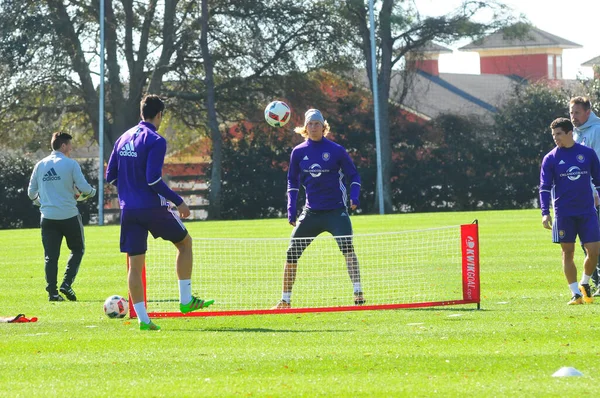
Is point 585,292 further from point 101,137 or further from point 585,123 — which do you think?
point 101,137

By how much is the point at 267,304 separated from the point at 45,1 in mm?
34543

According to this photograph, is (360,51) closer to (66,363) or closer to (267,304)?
(267,304)

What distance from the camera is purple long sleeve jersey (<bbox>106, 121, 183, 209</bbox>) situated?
10406 millimetres

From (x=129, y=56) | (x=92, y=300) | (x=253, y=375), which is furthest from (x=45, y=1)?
(x=253, y=375)

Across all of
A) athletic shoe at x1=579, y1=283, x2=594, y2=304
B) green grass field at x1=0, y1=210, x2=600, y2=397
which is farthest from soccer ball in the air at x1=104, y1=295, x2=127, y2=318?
athletic shoe at x1=579, y1=283, x2=594, y2=304

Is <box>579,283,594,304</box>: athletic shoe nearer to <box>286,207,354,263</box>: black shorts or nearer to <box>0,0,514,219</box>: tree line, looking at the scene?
<box>286,207,354,263</box>: black shorts

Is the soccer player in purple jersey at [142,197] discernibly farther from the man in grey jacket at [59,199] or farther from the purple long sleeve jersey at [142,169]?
the man in grey jacket at [59,199]

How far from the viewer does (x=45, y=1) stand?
147 feet

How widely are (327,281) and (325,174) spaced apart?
110 inches

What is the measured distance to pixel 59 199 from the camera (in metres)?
14.4

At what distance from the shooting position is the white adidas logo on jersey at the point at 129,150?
10.5 m

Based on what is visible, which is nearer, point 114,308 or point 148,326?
point 148,326

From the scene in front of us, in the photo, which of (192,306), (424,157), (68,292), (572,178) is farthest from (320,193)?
(424,157)

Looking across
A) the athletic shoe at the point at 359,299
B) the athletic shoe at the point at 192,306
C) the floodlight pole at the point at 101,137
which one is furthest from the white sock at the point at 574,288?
the floodlight pole at the point at 101,137
